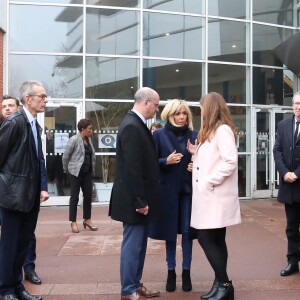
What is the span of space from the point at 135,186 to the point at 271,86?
949 centimetres

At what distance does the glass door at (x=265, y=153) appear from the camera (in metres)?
12.7

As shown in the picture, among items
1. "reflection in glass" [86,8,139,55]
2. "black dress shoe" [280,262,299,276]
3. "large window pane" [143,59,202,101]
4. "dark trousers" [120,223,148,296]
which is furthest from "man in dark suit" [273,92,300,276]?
"reflection in glass" [86,8,139,55]

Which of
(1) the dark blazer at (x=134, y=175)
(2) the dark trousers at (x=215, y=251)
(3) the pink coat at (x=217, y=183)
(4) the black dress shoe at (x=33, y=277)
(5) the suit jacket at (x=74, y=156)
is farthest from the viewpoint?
(5) the suit jacket at (x=74, y=156)

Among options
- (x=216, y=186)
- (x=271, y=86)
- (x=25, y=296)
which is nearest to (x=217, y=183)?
(x=216, y=186)

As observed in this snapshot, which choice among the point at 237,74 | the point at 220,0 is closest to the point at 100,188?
the point at 237,74

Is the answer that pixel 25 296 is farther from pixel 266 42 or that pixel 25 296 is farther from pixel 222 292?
pixel 266 42

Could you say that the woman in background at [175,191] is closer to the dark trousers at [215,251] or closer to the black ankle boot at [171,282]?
the black ankle boot at [171,282]

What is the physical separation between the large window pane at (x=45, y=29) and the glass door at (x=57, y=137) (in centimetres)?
138

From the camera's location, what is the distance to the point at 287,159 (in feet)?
18.5

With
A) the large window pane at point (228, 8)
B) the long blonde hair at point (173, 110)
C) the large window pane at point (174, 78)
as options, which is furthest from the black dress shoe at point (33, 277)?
the large window pane at point (228, 8)

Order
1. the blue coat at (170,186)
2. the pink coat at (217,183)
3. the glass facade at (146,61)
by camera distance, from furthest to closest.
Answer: the glass facade at (146,61)
the blue coat at (170,186)
the pink coat at (217,183)

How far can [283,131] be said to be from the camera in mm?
5707

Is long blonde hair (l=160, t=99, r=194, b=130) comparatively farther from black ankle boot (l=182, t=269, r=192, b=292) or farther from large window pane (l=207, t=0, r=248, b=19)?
large window pane (l=207, t=0, r=248, b=19)

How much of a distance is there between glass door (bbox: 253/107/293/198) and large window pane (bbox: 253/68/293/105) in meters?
0.28
